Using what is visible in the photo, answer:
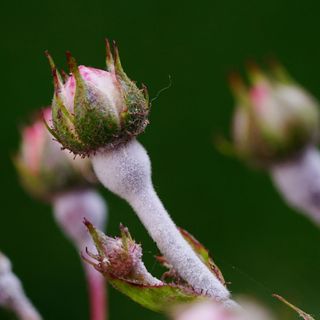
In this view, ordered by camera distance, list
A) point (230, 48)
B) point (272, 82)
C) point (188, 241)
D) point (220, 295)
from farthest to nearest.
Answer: point (230, 48) → point (272, 82) → point (188, 241) → point (220, 295)

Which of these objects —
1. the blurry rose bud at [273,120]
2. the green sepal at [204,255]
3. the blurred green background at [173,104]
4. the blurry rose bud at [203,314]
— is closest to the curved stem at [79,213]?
the blurry rose bud at [273,120]

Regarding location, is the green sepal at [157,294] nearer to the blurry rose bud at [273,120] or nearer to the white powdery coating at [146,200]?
the white powdery coating at [146,200]

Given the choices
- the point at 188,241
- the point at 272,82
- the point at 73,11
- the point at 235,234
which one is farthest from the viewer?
the point at 73,11

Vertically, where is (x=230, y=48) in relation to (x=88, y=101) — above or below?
above

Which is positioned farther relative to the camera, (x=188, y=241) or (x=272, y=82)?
(x=272, y=82)

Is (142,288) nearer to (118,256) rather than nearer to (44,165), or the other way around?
(118,256)

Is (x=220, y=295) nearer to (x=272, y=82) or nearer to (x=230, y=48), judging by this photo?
(x=272, y=82)

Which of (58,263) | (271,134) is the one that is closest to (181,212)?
(58,263)
